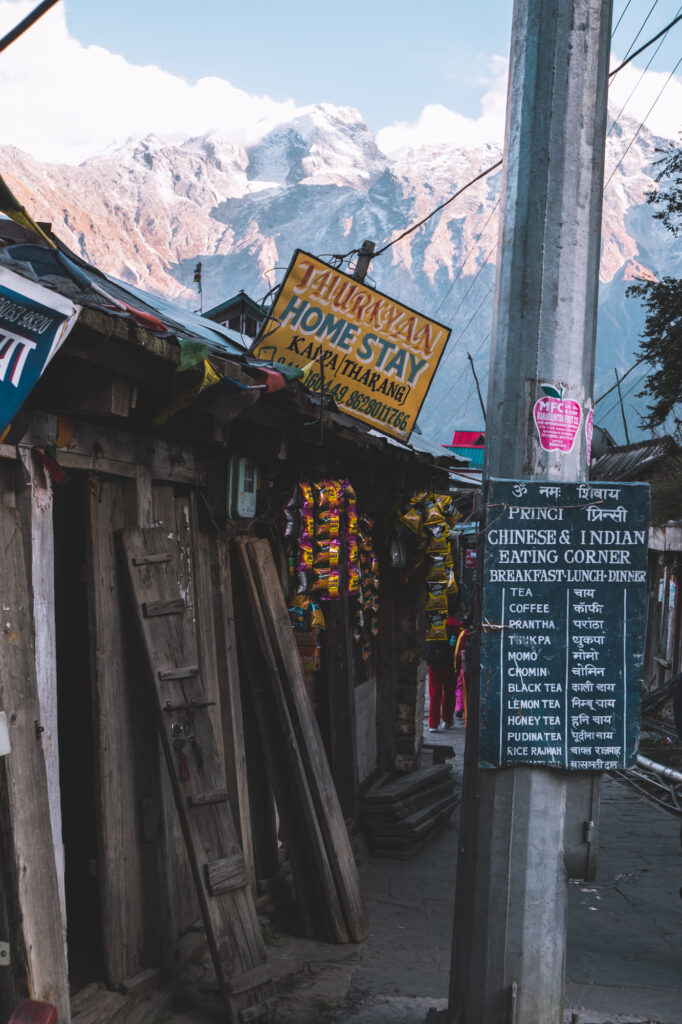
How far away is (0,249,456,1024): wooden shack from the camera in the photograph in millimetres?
3512

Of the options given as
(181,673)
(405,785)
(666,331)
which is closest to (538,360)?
(181,673)

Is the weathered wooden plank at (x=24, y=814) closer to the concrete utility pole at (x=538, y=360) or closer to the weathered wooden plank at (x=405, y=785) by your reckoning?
the concrete utility pole at (x=538, y=360)

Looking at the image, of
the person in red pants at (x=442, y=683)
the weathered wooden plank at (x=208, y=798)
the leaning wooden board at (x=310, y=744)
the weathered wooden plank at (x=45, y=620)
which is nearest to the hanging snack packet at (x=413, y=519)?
the leaning wooden board at (x=310, y=744)

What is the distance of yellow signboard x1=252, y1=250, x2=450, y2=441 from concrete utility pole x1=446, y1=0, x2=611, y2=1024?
3.41 metres

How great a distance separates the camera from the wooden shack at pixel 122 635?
3.51 meters

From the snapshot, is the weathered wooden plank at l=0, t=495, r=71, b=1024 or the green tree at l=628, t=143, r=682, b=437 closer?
the weathered wooden plank at l=0, t=495, r=71, b=1024

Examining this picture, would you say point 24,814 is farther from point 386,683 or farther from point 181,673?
point 386,683

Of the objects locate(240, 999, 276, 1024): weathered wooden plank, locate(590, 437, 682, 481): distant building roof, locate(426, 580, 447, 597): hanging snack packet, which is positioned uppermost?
locate(590, 437, 682, 481): distant building roof

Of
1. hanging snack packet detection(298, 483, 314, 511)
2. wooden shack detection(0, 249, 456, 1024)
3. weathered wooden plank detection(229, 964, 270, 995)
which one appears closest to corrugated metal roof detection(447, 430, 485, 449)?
wooden shack detection(0, 249, 456, 1024)

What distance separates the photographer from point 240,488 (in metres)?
5.77

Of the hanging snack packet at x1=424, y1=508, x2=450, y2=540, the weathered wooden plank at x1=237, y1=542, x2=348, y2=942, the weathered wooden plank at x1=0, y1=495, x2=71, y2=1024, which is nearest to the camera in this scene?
the weathered wooden plank at x1=0, y1=495, x2=71, y2=1024

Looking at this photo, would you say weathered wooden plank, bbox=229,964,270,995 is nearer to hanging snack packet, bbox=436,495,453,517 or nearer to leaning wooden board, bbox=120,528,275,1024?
leaning wooden board, bbox=120,528,275,1024

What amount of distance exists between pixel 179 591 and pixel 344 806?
4.20 m

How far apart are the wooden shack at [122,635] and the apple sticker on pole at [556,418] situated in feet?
5.41
